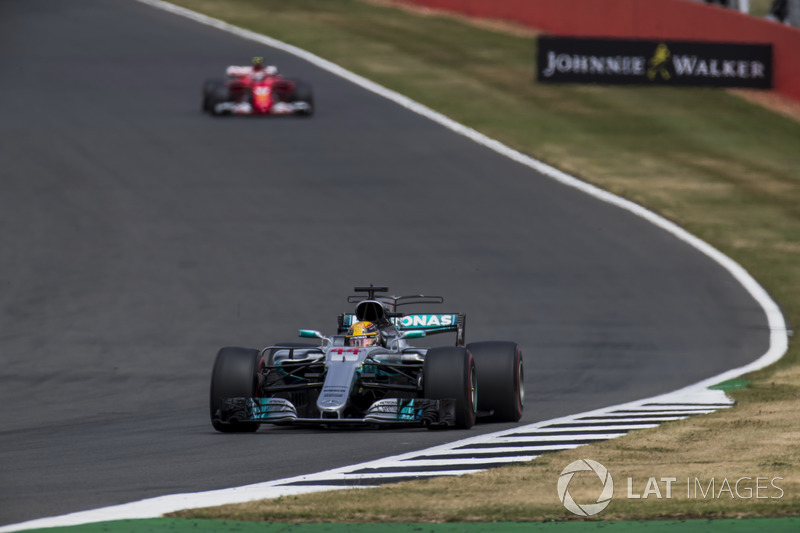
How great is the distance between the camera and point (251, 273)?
25.3 m

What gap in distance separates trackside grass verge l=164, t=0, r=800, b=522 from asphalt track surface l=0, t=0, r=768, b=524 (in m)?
1.51

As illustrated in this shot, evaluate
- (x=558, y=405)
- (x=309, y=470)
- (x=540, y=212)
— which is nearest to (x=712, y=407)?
(x=558, y=405)

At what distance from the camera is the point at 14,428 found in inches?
595

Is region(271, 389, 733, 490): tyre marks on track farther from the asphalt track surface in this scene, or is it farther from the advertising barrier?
the advertising barrier

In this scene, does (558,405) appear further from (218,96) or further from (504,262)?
(218,96)

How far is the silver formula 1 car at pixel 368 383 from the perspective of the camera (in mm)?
13844

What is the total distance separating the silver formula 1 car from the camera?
45.4 feet

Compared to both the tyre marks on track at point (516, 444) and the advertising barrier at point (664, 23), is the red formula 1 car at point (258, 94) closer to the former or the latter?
the advertising barrier at point (664, 23)

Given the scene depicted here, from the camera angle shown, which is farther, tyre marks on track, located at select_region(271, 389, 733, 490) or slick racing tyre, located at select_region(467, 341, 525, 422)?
slick racing tyre, located at select_region(467, 341, 525, 422)

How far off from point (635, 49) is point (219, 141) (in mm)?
14504

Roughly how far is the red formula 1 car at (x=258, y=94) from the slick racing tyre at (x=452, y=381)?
24.9 metres

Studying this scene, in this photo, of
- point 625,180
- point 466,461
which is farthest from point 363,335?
point 625,180

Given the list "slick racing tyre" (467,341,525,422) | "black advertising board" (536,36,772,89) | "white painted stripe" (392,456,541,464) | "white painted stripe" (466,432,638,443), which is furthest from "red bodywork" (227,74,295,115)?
"white painted stripe" (392,456,541,464)

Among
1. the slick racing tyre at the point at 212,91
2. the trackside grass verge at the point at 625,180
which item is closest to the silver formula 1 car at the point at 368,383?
the trackside grass verge at the point at 625,180
